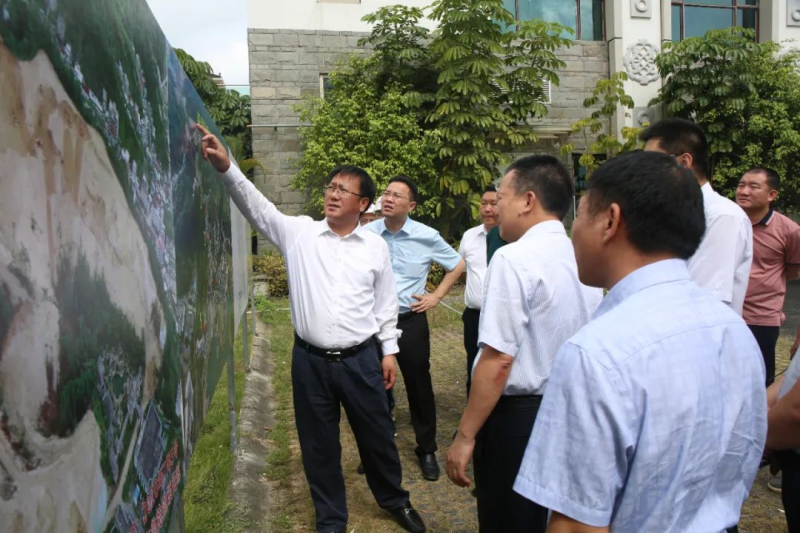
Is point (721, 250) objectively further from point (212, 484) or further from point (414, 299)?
point (212, 484)

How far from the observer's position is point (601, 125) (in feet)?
46.5

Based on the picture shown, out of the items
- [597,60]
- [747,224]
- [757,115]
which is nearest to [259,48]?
[597,60]

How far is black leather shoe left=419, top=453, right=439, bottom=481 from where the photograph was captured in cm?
438

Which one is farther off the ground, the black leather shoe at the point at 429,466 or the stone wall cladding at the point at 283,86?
the stone wall cladding at the point at 283,86

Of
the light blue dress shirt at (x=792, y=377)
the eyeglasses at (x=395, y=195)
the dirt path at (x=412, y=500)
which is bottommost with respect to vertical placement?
the dirt path at (x=412, y=500)

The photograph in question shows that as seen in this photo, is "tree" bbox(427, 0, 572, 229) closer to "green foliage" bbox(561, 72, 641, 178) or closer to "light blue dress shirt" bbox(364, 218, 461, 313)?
"green foliage" bbox(561, 72, 641, 178)

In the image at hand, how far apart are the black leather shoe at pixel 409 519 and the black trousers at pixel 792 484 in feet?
6.64

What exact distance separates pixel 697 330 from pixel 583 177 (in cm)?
1420

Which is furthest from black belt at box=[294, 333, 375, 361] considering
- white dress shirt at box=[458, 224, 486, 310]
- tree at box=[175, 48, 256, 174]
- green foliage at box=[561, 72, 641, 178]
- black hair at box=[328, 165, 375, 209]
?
tree at box=[175, 48, 256, 174]

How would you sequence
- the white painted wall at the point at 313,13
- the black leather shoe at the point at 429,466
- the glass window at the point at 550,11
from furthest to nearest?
1. the glass window at the point at 550,11
2. the white painted wall at the point at 313,13
3. the black leather shoe at the point at 429,466

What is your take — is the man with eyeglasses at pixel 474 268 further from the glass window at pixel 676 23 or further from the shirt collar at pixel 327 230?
the glass window at pixel 676 23

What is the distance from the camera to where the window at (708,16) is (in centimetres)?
1509

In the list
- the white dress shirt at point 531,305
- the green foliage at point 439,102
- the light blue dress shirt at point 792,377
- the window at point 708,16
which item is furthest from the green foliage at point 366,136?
the light blue dress shirt at point 792,377

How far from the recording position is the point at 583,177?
14.9 metres
